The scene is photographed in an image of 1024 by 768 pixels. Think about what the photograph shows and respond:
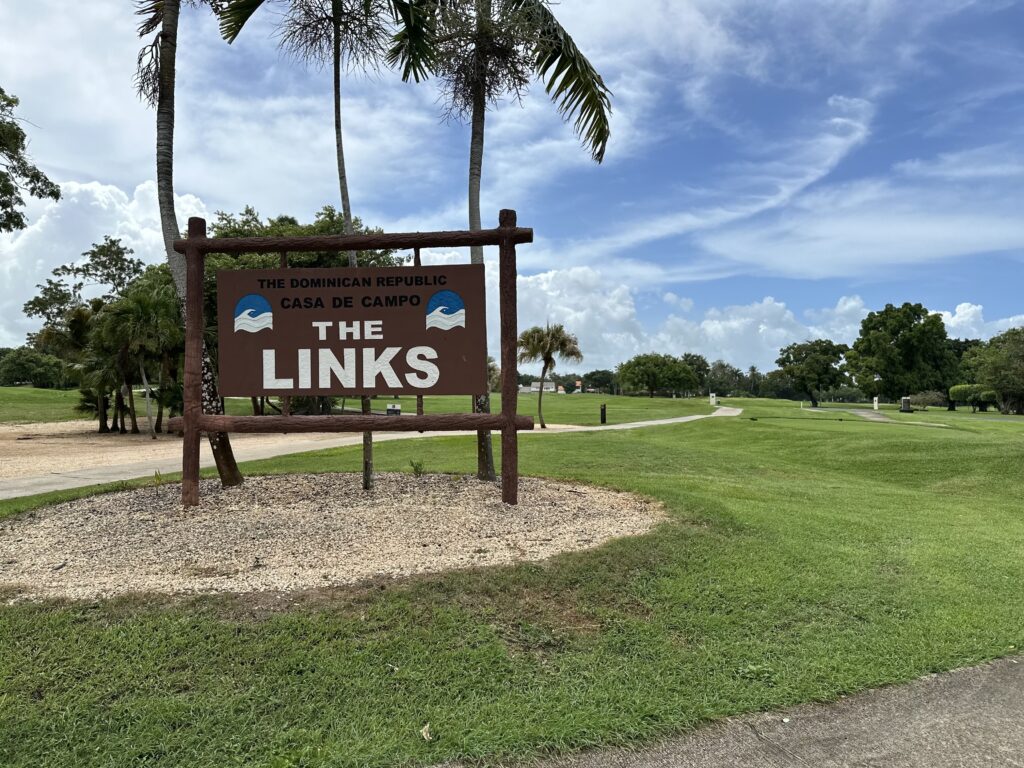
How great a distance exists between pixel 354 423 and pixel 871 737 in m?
4.94

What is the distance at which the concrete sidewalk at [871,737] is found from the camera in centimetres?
268

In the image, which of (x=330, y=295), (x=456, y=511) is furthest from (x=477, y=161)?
(x=456, y=511)

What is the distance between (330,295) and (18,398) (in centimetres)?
4612

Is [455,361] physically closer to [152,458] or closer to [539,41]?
[539,41]

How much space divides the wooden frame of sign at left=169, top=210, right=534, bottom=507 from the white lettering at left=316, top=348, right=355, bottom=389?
402mm

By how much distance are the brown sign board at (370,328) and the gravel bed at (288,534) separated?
1291 mm

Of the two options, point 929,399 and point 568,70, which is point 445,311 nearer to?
point 568,70

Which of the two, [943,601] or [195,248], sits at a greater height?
[195,248]

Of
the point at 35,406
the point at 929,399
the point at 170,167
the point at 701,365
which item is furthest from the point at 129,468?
the point at 701,365

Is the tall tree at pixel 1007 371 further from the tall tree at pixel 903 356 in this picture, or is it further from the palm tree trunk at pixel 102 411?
the palm tree trunk at pixel 102 411

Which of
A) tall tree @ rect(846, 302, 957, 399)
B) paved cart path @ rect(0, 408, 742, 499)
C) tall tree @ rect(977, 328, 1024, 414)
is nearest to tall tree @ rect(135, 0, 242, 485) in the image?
paved cart path @ rect(0, 408, 742, 499)

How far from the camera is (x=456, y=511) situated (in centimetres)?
632

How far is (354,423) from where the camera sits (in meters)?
6.32

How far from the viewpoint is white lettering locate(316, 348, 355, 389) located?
21.6 feet
